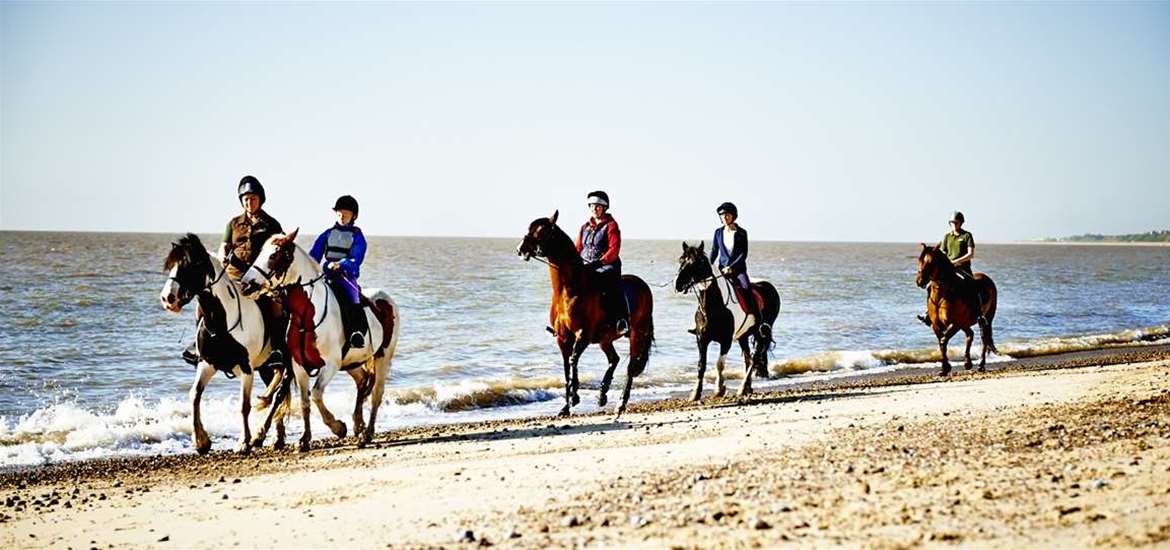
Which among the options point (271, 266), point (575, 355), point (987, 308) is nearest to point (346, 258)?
point (271, 266)

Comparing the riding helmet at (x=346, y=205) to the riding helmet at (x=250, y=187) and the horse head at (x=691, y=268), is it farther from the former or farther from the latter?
the horse head at (x=691, y=268)

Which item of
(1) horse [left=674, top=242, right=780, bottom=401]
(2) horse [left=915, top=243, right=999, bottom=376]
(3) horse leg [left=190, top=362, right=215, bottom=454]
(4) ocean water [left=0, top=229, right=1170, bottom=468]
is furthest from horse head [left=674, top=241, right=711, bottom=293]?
(3) horse leg [left=190, top=362, right=215, bottom=454]

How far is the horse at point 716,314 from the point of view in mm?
14453

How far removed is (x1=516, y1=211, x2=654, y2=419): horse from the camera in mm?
12812

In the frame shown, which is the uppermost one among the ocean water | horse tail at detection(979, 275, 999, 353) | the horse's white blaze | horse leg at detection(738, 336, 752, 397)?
the horse's white blaze

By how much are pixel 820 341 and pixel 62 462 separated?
65.5ft

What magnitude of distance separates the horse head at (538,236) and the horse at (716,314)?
83.6 inches

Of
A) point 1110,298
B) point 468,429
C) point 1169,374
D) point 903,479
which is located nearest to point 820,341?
point 1169,374

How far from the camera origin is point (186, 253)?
10.2m

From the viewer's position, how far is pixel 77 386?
1780 centimetres

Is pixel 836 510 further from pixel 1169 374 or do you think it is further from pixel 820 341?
pixel 820 341

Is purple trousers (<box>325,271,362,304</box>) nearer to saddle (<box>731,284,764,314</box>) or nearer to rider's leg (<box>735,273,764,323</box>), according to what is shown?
saddle (<box>731,284,764,314</box>)

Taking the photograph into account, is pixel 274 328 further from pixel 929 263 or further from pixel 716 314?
pixel 929 263

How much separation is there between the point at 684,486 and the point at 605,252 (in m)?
6.30
